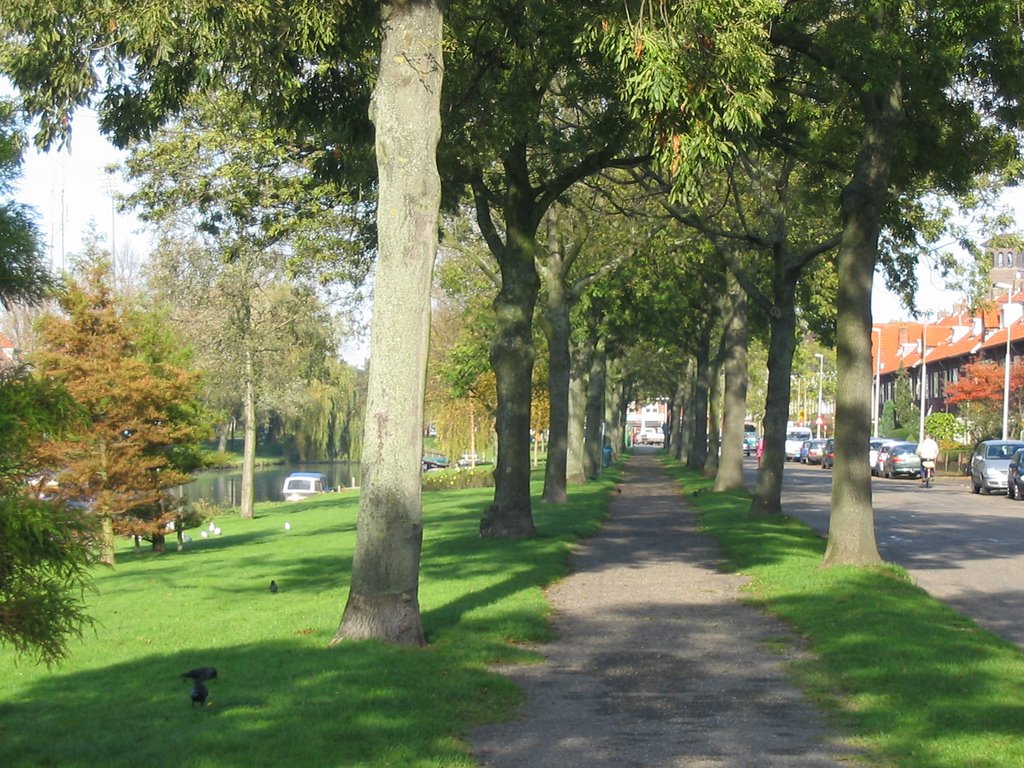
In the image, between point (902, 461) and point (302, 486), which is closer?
point (902, 461)

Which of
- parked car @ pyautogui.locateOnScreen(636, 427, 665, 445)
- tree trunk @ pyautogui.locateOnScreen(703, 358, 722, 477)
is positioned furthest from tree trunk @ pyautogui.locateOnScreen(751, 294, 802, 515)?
parked car @ pyautogui.locateOnScreen(636, 427, 665, 445)

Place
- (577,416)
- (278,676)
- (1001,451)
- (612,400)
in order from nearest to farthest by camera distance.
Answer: (278,676) → (577,416) → (1001,451) → (612,400)

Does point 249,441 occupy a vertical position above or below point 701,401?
below

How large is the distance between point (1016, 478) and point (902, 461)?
17790 mm

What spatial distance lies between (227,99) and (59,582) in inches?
504

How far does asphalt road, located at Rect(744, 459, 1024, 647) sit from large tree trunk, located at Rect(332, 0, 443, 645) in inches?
209

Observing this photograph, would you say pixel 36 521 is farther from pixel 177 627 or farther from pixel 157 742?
pixel 177 627

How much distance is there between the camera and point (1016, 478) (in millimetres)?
39125

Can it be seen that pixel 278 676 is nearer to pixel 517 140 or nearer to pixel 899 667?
pixel 899 667

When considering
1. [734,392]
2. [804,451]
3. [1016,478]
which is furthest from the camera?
[804,451]

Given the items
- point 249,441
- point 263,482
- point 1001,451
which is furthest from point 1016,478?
point 263,482

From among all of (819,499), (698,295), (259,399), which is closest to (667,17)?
(819,499)

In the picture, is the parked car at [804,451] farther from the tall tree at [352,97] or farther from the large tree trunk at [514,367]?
the tall tree at [352,97]

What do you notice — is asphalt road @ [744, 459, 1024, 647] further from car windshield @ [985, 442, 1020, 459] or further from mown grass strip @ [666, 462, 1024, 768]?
car windshield @ [985, 442, 1020, 459]
